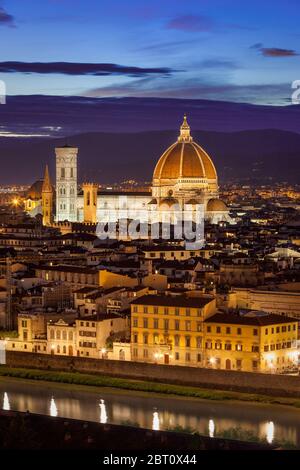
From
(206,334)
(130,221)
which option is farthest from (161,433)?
(130,221)

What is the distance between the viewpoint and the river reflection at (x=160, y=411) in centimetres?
2306

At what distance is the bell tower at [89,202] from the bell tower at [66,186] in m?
0.92

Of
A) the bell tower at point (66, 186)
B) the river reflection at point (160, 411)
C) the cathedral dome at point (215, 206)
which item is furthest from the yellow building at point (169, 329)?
the bell tower at point (66, 186)

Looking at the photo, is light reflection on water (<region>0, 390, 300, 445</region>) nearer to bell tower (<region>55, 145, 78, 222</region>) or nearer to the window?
the window

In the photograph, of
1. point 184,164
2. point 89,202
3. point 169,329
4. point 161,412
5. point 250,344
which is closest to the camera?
point 161,412

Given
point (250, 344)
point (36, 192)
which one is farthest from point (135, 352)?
point (36, 192)

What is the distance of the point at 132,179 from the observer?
569 ft

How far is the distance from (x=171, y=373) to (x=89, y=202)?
133 ft

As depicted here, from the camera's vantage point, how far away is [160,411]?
2441cm

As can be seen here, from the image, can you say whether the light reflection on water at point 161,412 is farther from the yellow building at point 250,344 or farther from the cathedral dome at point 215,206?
the cathedral dome at point 215,206

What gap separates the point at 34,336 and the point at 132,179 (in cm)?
14458

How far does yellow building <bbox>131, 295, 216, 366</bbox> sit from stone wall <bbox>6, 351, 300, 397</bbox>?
1.50ft

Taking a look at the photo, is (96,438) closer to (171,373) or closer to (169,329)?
(171,373)

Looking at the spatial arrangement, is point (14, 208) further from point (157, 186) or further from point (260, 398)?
point (260, 398)
